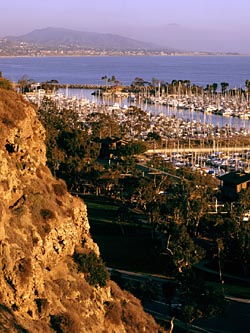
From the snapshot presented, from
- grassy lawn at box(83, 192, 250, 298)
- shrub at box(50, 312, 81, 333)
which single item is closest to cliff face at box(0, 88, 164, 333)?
shrub at box(50, 312, 81, 333)

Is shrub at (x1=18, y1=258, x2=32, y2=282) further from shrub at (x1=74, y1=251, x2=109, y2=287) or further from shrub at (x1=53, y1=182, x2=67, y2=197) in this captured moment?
shrub at (x1=53, y1=182, x2=67, y2=197)

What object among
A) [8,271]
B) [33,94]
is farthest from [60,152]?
[33,94]

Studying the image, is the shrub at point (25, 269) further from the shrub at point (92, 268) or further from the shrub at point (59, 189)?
the shrub at point (59, 189)

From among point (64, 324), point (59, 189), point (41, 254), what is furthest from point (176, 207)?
point (64, 324)

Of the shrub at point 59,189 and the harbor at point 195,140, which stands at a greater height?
the shrub at point 59,189

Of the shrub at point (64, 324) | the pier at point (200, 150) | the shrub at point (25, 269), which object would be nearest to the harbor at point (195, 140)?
the pier at point (200, 150)
